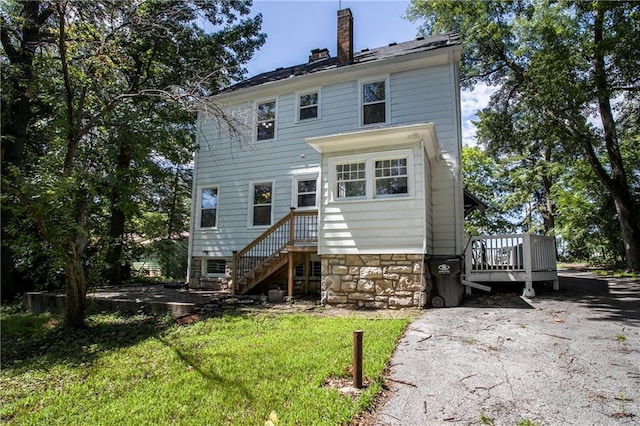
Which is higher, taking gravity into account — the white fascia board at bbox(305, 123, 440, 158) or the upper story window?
the upper story window

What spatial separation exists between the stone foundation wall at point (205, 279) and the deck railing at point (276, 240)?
3.16ft

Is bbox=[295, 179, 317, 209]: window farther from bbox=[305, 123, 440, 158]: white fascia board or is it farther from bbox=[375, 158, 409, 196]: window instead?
bbox=[375, 158, 409, 196]: window

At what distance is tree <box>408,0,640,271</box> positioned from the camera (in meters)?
10.4

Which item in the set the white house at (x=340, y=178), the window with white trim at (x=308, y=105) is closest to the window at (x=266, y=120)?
the white house at (x=340, y=178)

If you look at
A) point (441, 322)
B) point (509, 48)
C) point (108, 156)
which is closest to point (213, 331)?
point (441, 322)

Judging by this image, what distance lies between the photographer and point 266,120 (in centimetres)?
1184

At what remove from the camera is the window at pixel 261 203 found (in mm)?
11344

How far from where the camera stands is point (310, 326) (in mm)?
6297

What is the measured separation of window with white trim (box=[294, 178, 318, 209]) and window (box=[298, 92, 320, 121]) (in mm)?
2049

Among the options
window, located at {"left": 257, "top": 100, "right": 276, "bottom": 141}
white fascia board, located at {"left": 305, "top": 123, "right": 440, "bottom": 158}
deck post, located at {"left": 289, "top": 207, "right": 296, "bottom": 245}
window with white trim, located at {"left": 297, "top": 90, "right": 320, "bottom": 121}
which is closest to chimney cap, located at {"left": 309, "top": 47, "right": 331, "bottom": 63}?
window with white trim, located at {"left": 297, "top": 90, "right": 320, "bottom": 121}

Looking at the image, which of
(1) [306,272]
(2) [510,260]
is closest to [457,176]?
(2) [510,260]

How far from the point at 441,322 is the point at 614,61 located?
983cm

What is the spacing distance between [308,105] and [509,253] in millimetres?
7158

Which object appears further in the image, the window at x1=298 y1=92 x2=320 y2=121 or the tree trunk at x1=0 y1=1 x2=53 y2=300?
the window at x1=298 y1=92 x2=320 y2=121
